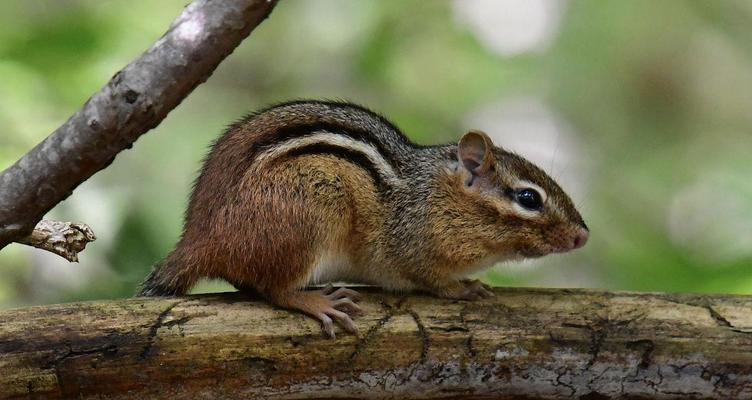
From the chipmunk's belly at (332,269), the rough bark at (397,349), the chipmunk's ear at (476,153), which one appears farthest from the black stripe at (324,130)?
the rough bark at (397,349)

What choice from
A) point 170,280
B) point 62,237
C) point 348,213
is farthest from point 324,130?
point 62,237

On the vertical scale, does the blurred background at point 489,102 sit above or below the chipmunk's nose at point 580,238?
above

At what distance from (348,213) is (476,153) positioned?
588mm

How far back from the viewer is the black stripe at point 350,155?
303 centimetres

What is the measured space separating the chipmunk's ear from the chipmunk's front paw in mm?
434

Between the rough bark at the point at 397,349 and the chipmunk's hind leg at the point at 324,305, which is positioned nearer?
the rough bark at the point at 397,349

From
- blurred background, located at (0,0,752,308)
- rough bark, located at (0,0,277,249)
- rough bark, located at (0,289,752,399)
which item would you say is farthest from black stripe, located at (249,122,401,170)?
rough bark, located at (0,0,277,249)

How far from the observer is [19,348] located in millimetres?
2533

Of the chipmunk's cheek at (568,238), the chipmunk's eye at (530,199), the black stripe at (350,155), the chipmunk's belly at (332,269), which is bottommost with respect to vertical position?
the chipmunk's belly at (332,269)

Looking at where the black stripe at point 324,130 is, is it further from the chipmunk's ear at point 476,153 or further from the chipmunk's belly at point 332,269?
the chipmunk's belly at point 332,269

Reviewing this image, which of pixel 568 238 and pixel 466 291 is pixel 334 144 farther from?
pixel 568 238

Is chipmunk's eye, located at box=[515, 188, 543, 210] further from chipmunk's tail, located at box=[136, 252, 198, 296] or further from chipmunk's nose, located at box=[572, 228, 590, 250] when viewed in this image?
chipmunk's tail, located at box=[136, 252, 198, 296]

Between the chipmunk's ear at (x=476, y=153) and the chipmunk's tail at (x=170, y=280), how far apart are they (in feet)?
3.52

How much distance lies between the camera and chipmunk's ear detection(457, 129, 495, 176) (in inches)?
131
